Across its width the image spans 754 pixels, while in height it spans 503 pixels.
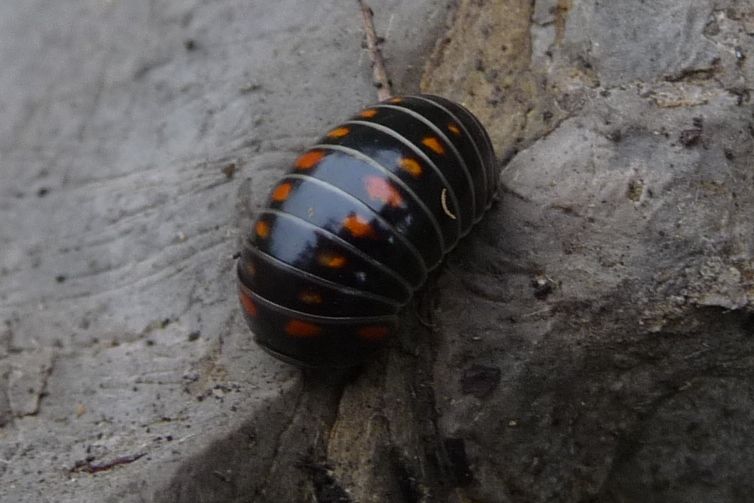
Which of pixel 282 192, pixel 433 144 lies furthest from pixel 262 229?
pixel 433 144

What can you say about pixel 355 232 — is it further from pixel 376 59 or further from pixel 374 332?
pixel 376 59

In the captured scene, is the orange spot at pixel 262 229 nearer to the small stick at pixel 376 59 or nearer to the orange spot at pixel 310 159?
the orange spot at pixel 310 159

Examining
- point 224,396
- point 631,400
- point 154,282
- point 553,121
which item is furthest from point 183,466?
point 553,121

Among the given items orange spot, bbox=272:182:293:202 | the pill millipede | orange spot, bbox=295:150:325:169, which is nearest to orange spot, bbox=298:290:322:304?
the pill millipede

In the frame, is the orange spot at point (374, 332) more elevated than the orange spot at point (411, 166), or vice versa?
the orange spot at point (411, 166)

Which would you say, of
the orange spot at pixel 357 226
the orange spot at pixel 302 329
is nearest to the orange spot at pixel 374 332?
the orange spot at pixel 302 329

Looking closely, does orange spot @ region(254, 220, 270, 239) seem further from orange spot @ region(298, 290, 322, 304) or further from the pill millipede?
orange spot @ region(298, 290, 322, 304)
